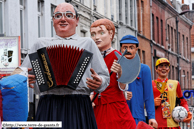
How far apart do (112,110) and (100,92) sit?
0.63m

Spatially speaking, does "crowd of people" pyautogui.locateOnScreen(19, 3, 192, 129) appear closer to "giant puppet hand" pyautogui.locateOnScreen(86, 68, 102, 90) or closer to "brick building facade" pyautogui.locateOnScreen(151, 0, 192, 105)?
"giant puppet hand" pyautogui.locateOnScreen(86, 68, 102, 90)

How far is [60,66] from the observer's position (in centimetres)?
439

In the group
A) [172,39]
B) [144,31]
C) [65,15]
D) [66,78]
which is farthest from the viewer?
[172,39]

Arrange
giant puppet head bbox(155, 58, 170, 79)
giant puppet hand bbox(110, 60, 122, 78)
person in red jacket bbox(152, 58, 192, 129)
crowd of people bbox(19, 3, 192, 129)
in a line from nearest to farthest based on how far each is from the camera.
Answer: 1. crowd of people bbox(19, 3, 192, 129)
2. giant puppet hand bbox(110, 60, 122, 78)
3. person in red jacket bbox(152, 58, 192, 129)
4. giant puppet head bbox(155, 58, 170, 79)

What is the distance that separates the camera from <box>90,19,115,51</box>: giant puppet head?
6.09 m

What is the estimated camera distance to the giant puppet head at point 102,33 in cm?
609

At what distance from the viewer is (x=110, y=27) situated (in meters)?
6.25

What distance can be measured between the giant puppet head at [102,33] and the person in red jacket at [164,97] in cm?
254

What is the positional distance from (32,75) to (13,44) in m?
6.08

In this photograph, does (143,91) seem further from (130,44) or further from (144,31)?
→ (144,31)

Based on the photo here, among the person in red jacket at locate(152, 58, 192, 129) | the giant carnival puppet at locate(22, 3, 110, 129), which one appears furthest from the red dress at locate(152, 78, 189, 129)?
the giant carnival puppet at locate(22, 3, 110, 129)

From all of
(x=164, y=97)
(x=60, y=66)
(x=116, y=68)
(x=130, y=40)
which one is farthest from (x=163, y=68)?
(x=60, y=66)

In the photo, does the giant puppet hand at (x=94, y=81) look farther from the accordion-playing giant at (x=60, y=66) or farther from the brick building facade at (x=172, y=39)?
the brick building facade at (x=172, y=39)

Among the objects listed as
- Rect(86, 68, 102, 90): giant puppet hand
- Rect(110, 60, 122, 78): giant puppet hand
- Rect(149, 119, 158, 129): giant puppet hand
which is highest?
Rect(110, 60, 122, 78): giant puppet hand
